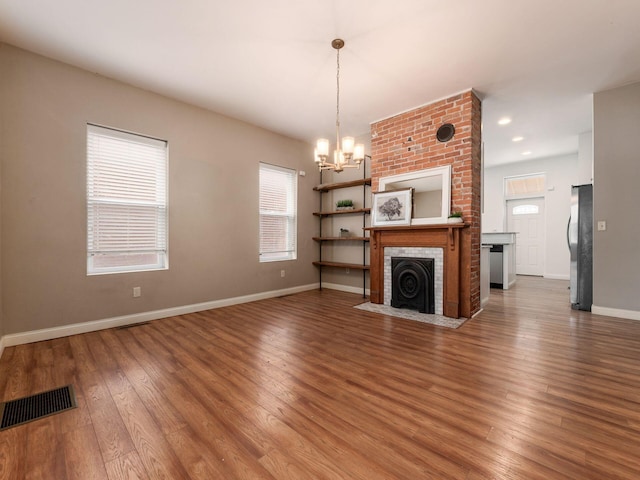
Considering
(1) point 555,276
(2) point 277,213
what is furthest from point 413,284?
(1) point 555,276

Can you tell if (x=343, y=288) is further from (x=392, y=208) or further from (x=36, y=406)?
(x=36, y=406)

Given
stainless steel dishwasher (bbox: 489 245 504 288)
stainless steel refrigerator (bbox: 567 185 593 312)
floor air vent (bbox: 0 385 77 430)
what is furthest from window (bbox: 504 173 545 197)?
floor air vent (bbox: 0 385 77 430)

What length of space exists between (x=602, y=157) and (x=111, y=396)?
19.4 ft

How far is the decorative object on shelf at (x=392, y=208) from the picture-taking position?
4.11 m

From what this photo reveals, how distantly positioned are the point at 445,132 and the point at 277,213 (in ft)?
9.95

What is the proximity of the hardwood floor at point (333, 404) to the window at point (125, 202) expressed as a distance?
888 mm

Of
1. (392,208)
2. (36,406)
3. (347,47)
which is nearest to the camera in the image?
(36,406)

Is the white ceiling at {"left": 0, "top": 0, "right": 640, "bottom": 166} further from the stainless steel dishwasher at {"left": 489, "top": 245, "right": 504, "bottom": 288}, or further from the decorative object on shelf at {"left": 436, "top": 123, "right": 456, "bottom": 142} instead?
the stainless steel dishwasher at {"left": 489, "top": 245, "right": 504, "bottom": 288}

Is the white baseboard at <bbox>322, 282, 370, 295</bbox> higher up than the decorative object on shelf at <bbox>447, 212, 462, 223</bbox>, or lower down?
lower down

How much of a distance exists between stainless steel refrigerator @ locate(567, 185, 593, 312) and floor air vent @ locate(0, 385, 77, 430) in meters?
5.74

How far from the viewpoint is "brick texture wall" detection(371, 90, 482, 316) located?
364cm

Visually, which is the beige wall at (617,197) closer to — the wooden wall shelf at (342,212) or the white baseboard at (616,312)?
the white baseboard at (616,312)

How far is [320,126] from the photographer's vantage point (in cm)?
488

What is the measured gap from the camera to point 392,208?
4277 millimetres
